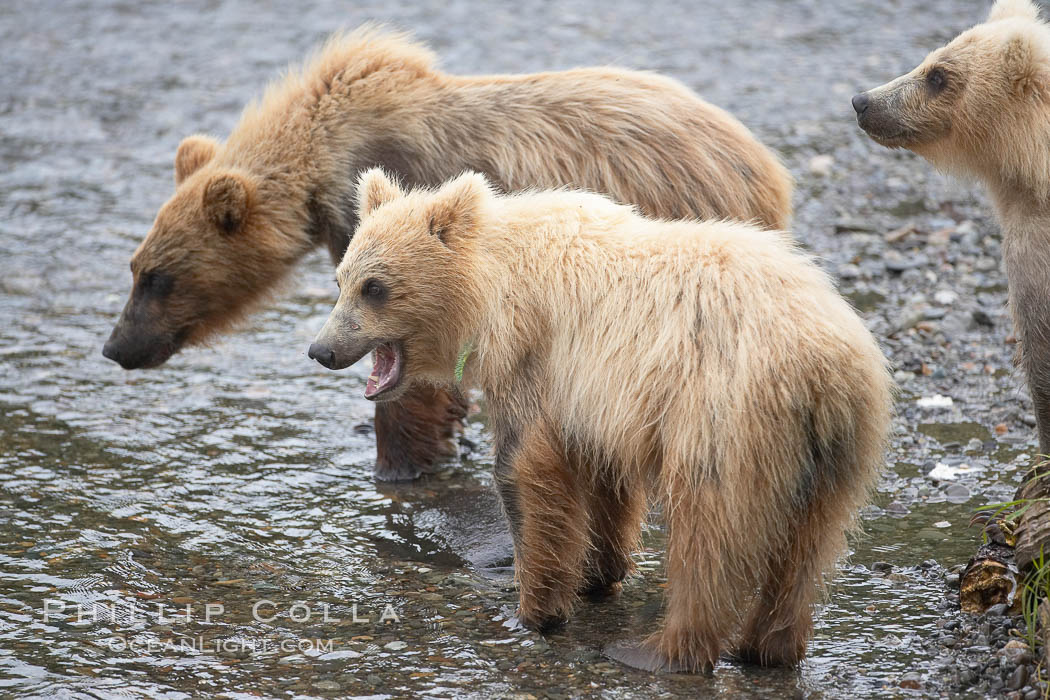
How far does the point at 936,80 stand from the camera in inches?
234

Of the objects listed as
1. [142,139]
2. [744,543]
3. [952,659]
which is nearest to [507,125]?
[744,543]

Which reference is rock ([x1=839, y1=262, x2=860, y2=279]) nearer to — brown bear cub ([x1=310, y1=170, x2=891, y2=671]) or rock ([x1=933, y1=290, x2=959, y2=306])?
rock ([x1=933, y1=290, x2=959, y2=306])

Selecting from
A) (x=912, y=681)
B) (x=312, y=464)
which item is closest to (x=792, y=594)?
(x=912, y=681)

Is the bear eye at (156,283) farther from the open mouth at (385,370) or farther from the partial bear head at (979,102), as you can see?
the partial bear head at (979,102)

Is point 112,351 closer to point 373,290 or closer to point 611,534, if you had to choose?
point 373,290

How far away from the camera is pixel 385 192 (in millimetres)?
5773

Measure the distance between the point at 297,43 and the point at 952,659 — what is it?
39.0 ft

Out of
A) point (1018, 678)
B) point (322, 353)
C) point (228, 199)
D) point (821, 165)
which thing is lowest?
point (1018, 678)

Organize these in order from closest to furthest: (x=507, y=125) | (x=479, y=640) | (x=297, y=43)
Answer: (x=479, y=640) < (x=507, y=125) < (x=297, y=43)

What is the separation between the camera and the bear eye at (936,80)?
19.4 ft

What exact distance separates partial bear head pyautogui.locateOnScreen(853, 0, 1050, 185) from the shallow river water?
1.78 m

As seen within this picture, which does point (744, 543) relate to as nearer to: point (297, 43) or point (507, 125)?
point (507, 125)

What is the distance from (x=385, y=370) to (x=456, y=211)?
0.81 m

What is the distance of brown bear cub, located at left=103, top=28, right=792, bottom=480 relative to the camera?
691 cm
